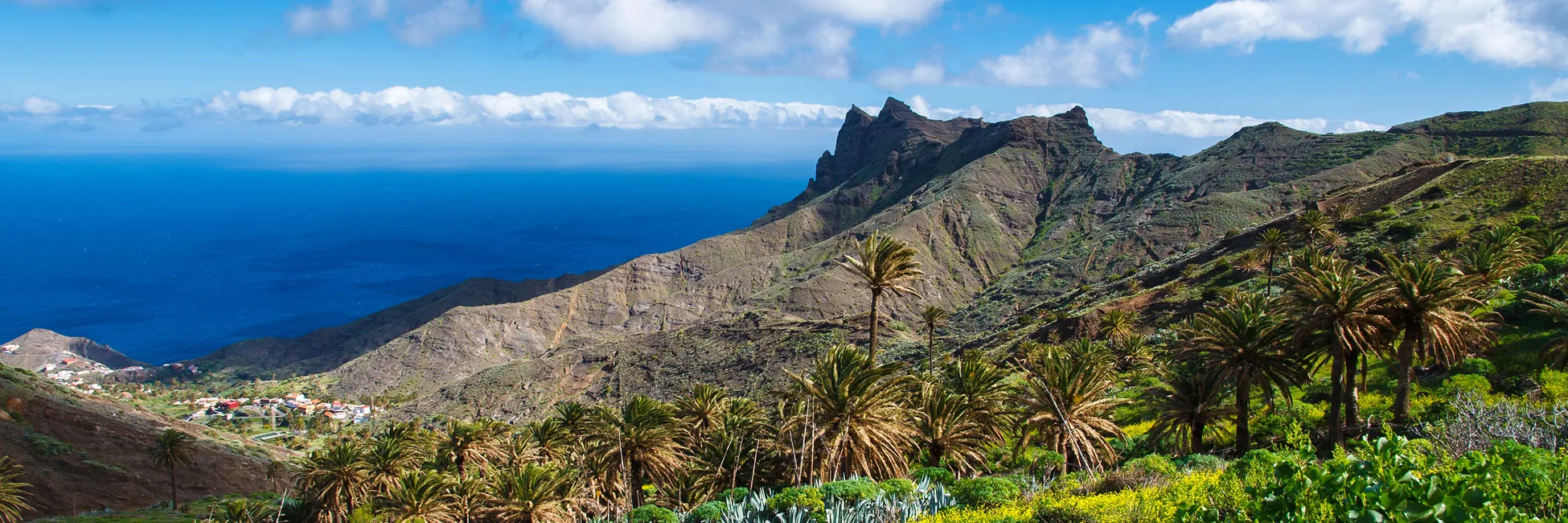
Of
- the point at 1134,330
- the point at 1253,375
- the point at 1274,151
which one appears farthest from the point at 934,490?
the point at 1274,151

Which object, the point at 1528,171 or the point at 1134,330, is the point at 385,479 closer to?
the point at 1134,330

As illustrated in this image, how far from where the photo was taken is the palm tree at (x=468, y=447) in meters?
36.2

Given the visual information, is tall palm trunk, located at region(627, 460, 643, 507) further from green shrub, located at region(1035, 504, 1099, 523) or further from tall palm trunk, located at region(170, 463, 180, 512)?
tall palm trunk, located at region(170, 463, 180, 512)

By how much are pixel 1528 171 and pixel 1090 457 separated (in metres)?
62.2

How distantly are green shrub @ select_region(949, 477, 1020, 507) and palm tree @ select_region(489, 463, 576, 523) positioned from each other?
1483cm

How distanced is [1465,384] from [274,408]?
451ft

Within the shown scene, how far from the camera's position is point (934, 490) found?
20234mm

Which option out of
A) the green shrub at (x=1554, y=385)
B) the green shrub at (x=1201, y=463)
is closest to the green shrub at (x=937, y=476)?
the green shrub at (x=1201, y=463)

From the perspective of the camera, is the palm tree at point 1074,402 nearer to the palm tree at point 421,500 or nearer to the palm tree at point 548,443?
the palm tree at point 548,443

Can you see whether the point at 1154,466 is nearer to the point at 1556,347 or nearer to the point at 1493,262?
the point at 1556,347

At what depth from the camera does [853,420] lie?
77.8ft

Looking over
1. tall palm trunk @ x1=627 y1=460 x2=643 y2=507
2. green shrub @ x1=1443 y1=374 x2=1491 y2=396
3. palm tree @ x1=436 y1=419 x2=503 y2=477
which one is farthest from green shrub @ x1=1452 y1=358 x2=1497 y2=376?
palm tree @ x1=436 y1=419 x2=503 y2=477

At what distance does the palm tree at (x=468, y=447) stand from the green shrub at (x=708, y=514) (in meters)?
18.0

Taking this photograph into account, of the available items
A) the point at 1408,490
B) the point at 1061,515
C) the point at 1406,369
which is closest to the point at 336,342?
the point at 1061,515
